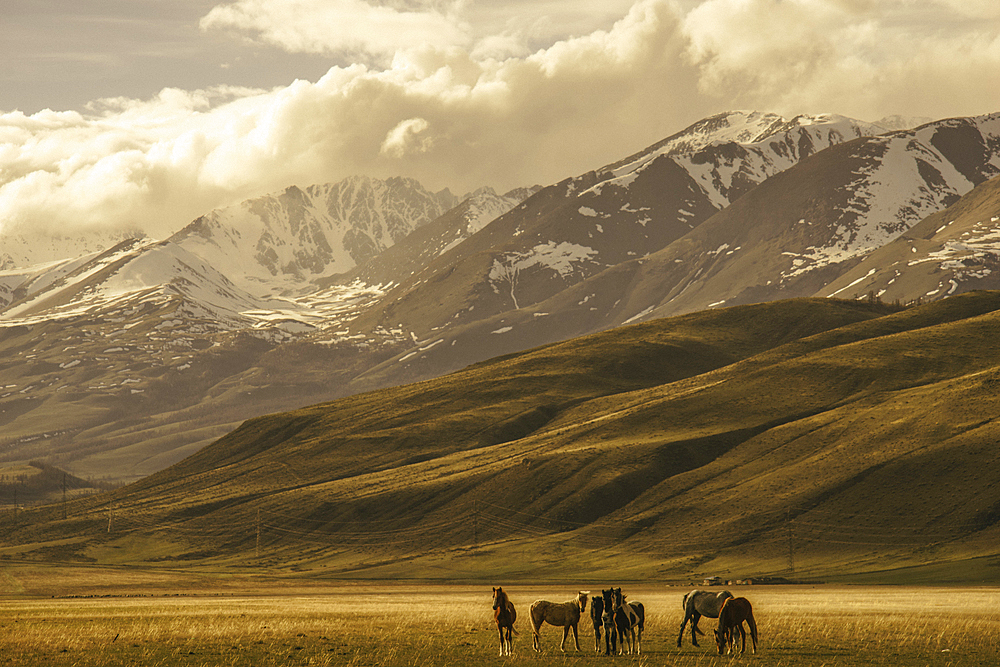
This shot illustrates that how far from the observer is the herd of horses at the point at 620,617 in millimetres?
44938

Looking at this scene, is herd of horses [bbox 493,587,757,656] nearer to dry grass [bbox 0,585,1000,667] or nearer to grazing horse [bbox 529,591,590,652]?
grazing horse [bbox 529,591,590,652]

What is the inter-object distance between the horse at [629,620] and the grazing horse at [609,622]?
0.23 meters

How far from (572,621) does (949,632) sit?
21.2 meters

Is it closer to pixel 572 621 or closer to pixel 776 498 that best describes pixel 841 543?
pixel 776 498

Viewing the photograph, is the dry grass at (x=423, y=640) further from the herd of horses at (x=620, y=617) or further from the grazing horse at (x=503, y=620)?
the herd of horses at (x=620, y=617)

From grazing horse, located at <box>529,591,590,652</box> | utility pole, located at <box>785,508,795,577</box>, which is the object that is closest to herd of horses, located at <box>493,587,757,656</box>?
grazing horse, located at <box>529,591,590,652</box>

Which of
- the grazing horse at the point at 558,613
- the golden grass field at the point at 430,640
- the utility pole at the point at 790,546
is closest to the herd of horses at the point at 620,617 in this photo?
the grazing horse at the point at 558,613

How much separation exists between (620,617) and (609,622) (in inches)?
22.6

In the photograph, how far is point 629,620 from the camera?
46.5 meters

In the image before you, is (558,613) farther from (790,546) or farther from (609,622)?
(790,546)

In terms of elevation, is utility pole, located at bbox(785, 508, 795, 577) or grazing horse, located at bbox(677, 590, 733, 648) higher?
grazing horse, located at bbox(677, 590, 733, 648)

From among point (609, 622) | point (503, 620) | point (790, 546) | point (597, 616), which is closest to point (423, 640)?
point (503, 620)

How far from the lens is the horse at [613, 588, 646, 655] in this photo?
45.8 m

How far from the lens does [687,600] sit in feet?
161
